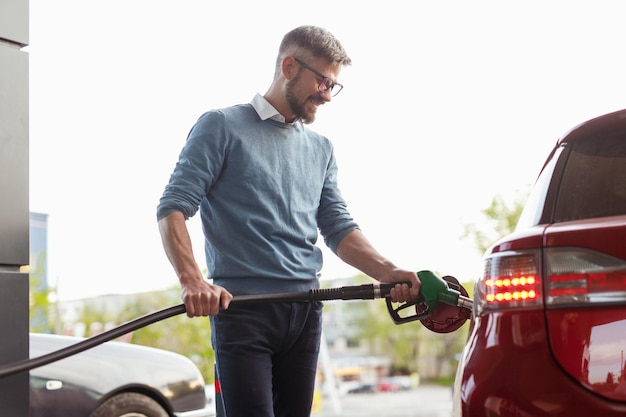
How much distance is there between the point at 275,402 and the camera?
3082mm

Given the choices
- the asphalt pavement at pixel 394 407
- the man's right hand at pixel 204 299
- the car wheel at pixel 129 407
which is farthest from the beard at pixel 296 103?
the asphalt pavement at pixel 394 407

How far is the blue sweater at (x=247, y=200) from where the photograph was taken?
9.56ft

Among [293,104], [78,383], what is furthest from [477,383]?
[78,383]

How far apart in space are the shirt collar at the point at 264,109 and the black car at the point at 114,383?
5.93 feet

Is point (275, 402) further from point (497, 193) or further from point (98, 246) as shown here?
point (98, 246)

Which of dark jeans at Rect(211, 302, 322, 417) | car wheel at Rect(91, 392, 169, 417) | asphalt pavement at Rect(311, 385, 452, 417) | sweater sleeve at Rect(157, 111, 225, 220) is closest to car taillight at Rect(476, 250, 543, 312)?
dark jeans at Rect(211, 302, 322, 417)

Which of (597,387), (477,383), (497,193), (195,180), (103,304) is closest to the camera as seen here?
(597,387)

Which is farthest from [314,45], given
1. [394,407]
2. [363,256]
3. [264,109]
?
[394,407]

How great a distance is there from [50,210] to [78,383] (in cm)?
5327

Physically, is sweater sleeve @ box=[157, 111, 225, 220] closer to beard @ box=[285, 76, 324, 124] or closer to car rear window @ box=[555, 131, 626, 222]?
beard @ box=[285, 76, 324, 124]

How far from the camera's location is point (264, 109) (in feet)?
10.2

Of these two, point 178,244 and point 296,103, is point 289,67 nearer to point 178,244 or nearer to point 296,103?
point 296,103

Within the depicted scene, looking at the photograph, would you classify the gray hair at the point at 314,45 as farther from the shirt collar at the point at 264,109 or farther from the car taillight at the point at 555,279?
the car taillight at the point at 555,279

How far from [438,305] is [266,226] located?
0.63m
